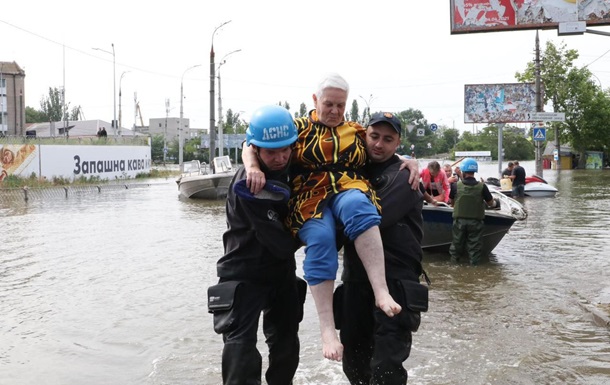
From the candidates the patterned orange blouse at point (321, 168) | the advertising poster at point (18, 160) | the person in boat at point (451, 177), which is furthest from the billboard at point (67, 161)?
the patterned orange blouse at point (321, 168)

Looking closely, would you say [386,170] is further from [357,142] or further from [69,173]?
[69,173]

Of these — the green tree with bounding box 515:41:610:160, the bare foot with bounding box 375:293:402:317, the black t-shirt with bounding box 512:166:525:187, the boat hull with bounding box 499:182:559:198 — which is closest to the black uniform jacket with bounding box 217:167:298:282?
the bare foot with bounding box 375:293:402:317

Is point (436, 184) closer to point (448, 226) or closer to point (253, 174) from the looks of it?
point (448, 226)

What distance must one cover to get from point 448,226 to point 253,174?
908 centimetres

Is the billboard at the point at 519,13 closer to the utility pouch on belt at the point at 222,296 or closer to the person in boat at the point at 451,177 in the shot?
the person in boat at the point at 451,177

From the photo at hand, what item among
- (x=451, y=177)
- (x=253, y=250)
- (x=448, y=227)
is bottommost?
(x=448, y=227)

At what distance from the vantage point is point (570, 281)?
32.9 ft

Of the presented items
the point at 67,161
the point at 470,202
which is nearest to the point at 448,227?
the point at 470,202

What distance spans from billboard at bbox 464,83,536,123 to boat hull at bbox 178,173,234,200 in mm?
26197

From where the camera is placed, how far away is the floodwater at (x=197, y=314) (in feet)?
19.2

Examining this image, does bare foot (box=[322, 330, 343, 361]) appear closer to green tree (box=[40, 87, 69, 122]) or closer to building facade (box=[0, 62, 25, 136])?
building facade (box=[0, 62, 25, 136])

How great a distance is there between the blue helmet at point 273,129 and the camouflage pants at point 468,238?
8.26 m

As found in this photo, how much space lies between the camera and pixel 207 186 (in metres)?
Result: 28.0

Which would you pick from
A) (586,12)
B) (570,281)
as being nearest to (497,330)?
(570,281)
